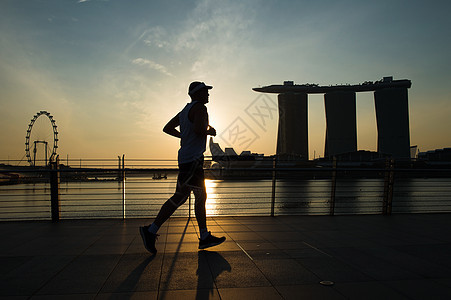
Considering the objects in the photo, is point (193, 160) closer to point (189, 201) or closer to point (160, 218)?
point (160, 218)

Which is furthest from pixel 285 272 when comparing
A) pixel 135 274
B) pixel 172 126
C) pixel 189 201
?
pixel 189 201

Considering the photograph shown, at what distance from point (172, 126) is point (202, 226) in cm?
104

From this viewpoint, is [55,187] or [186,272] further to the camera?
[55,187]

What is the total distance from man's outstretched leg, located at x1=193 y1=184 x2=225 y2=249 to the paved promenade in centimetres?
8

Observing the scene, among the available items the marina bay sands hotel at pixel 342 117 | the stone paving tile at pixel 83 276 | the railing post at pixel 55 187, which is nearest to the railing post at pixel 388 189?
the stone paving tile at pixel 83 276

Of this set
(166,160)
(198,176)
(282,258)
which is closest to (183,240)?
(198,176)

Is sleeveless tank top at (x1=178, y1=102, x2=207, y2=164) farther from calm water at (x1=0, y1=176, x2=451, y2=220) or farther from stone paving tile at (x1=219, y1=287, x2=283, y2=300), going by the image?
stone paving tile at (x1=219, y1=287, x2=283, y2=300)

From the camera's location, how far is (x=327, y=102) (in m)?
130

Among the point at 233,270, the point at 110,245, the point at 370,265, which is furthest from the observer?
the point at 110,245

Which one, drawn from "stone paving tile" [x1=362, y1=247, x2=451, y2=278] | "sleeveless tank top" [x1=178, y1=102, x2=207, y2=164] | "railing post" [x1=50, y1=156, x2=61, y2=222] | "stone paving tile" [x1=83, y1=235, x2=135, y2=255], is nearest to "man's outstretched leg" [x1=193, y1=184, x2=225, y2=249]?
"sleeveless tank top" [x1=178, y1=102, x2=207, y2=164]

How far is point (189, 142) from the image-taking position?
9.50 feet

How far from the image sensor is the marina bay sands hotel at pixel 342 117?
11544 cm

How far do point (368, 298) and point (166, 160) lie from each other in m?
4.88

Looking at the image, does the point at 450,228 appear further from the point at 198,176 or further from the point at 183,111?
the point at 183,111
